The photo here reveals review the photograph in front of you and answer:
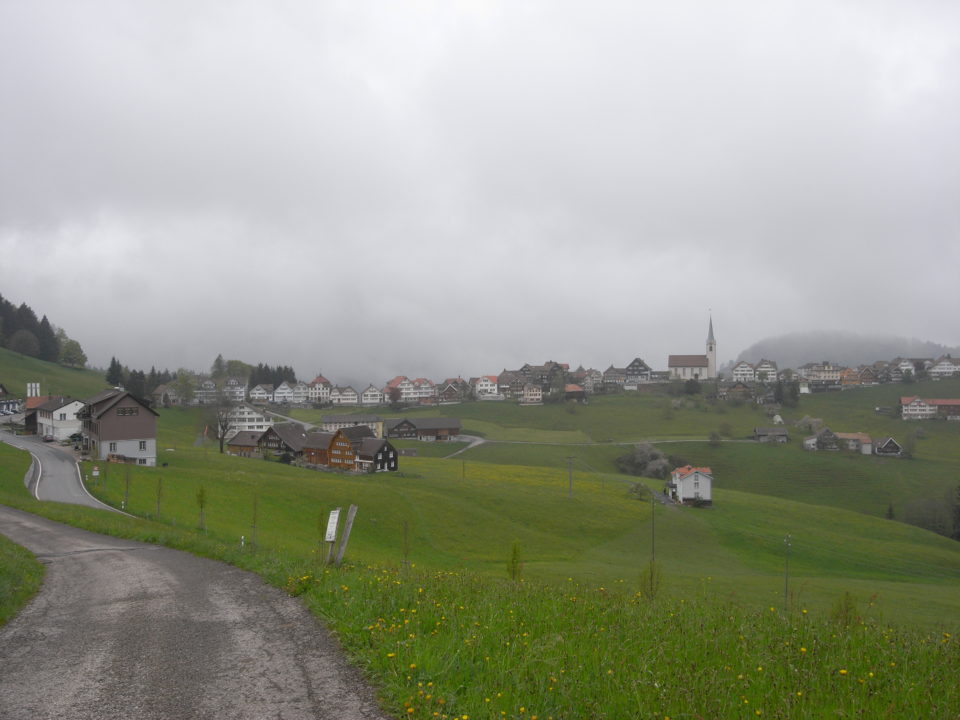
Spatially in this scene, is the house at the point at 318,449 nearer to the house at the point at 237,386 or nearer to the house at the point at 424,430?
the house at the point at 424,430

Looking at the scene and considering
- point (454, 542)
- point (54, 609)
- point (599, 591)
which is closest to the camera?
point (54, 609)

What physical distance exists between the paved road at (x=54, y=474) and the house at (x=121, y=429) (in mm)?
2968

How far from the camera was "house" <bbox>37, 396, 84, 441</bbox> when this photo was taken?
252ft

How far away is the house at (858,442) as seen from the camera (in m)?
118

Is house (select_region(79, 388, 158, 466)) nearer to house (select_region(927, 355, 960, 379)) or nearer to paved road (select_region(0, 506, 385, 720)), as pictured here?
paved road (select_region(0, 506, 385, 720))

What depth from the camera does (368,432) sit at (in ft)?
363

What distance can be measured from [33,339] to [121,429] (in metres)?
139

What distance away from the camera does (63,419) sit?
77188 mm

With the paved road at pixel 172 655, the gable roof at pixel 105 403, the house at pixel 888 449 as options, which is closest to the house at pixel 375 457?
the gable roof at pixel 105 403

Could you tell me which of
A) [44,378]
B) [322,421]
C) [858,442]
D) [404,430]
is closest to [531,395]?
[404,430]

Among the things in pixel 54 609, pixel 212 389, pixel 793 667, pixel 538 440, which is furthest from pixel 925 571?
pixel 212 389

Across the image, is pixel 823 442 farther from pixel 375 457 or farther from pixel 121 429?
pixel 121 429

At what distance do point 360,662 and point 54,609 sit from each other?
7.24 meters

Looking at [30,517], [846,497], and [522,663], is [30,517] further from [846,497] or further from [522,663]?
[846,497]
